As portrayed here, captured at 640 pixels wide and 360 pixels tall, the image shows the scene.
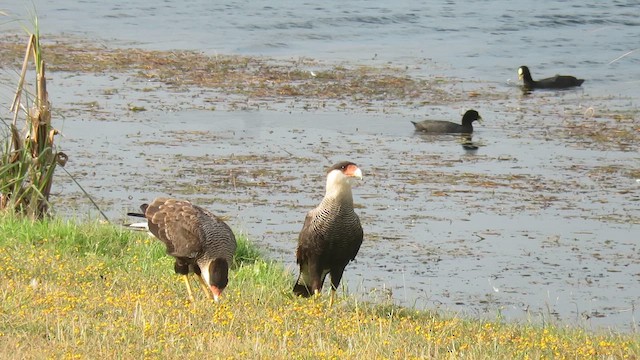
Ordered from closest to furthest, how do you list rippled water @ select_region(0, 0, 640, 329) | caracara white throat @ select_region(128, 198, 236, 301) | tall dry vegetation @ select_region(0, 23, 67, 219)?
caracara white throat @ select_region(128, 198, 236, 301) → tall dry vegetation @ select_region(0, 23, 67, 219) → rippled water @ select_region(0, 0, 640, 329)

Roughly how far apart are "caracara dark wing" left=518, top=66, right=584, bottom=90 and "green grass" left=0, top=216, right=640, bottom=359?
40.1 ft

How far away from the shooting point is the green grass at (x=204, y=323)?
620 centimetres

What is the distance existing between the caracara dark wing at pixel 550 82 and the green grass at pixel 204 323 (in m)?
12.2

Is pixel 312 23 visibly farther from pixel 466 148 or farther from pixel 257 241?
pixel 257 241

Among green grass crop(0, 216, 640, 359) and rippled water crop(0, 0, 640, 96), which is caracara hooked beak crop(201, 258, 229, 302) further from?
rippled water crop(0, 0, 640, 96)

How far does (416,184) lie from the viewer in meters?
13.7

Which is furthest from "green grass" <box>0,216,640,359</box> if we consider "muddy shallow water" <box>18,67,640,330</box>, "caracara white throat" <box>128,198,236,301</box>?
"muddy shallow water" <box>18,67,640,330</box>

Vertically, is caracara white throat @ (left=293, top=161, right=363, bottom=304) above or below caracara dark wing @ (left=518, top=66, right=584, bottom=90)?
above

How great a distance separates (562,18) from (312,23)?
587cm

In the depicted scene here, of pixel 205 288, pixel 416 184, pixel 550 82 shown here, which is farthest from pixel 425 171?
pixel 550 82

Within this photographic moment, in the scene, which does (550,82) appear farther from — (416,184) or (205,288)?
(205,288)

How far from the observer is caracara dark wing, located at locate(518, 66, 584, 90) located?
68.9ft

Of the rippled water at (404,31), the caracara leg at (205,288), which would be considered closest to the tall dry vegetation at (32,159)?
the caracara leg at (205,288)

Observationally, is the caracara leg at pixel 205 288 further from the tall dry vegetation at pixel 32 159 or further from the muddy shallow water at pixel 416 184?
the tall dry vegetation at pixel 32 159
